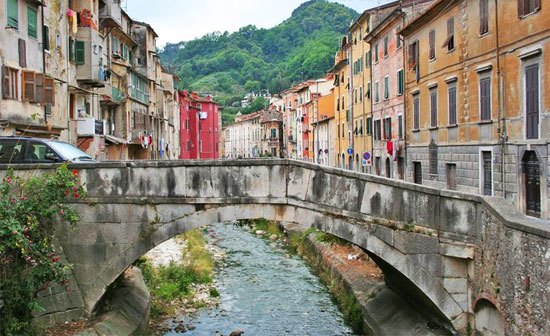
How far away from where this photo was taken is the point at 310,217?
1491cm

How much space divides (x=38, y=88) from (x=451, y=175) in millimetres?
16583

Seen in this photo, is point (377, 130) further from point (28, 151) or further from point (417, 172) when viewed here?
point (28, 151)

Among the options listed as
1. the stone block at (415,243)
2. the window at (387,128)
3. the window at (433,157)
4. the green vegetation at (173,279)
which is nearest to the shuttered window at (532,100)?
the stone block at (415,243)

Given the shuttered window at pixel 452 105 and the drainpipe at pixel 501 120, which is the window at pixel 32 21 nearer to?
the shuttered window at pixel 452 105

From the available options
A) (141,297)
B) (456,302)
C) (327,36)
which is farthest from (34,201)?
(327,36)

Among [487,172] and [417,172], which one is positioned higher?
[487,172]

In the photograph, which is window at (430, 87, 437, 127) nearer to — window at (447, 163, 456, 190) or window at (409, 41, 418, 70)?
window at (447, 163, 456, 190)

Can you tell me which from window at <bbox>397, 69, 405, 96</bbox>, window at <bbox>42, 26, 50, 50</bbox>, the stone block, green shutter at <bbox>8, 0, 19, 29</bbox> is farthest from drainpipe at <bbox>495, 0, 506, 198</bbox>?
window at <bbox>42, 26, 50, 50</bbox>

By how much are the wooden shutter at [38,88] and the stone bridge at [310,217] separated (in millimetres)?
9799

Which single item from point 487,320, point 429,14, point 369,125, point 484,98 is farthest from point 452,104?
point 369,125

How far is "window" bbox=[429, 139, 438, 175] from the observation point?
2690cm

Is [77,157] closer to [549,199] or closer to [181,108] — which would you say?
[549,199]

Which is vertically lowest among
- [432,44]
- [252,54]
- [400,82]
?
[400,82]

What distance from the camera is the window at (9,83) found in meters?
22.3
